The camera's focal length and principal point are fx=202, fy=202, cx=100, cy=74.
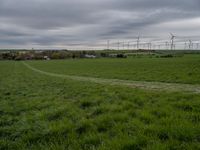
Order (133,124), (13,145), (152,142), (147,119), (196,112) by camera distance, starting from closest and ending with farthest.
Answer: (152,142) < (13,145) < (133,124) < (147,119) < (196,112)

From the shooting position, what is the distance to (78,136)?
16.4 ft

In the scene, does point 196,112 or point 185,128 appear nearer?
point 185,128

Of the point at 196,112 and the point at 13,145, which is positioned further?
the point at 196,112

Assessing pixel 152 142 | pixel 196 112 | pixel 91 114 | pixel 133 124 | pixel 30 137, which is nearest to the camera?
pixel 152 142

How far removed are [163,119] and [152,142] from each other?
148 centimetres

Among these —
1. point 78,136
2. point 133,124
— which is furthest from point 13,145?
point 133,124

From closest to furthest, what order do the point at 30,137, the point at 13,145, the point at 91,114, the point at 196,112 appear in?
the point at 13,145 → the point at 30,137 → the point at 196,112 → the point at 91,114

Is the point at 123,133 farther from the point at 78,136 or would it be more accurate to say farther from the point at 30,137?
the point at 30,137

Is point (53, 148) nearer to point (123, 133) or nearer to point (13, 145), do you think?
point (13, 145)

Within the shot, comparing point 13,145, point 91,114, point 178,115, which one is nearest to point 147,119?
point 178,115

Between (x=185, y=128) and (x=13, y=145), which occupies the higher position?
(x=185, y=128)

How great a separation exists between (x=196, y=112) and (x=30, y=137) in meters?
4.94

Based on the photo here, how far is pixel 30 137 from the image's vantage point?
5.06 meters

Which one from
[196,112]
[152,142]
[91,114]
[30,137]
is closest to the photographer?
[152,142]
